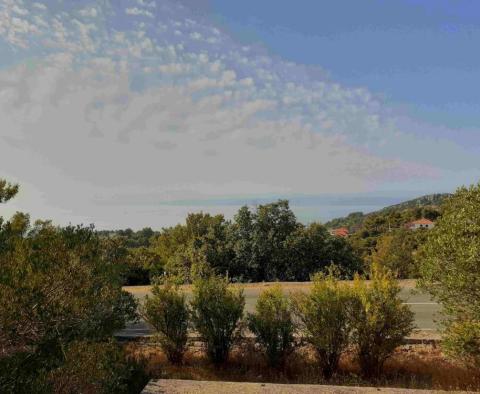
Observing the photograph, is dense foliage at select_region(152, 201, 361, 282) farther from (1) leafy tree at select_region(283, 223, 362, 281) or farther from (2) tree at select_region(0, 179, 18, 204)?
(2) tree at select_region(0, 179, 18, 204)

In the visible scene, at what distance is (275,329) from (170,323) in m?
2.18

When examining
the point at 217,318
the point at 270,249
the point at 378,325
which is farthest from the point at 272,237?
the point at 378,325

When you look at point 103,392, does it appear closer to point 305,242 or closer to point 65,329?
point 65,329

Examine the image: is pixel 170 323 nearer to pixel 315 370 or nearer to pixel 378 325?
pixel 315 370

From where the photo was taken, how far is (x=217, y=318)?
8.12 meters

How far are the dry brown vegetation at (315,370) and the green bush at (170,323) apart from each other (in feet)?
0.90

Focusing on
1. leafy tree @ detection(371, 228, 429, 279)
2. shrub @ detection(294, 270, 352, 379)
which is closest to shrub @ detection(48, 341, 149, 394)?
shrub @ detection(294, 270, 352, 379)

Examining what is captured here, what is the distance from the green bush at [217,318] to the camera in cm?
811

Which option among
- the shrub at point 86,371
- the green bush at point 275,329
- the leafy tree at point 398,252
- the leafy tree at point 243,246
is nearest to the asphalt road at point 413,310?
the green bush at point 275,329

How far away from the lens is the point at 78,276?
13.3 ft

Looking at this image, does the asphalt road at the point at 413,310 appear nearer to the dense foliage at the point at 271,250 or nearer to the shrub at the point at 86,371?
the dense foliage at the point at 271,250

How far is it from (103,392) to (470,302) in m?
5.74

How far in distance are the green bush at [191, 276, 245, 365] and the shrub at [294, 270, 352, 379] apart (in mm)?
1419

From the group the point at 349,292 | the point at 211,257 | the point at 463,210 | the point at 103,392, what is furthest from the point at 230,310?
the point at 211,257
